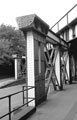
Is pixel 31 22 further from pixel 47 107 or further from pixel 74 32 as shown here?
pixel 74 32

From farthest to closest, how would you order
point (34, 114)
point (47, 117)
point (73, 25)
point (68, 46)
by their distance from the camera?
point (68, 46) → point (73, 25) → point (34, 114) → point (47, 117)

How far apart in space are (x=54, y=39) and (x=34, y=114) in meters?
5.42

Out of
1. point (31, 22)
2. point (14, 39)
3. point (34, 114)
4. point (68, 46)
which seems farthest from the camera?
point (14, 39)

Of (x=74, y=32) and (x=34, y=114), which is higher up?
(x=74, y=32)

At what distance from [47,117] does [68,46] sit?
1031cm

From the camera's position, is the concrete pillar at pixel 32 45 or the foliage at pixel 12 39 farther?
the foliage at pixel 12 39

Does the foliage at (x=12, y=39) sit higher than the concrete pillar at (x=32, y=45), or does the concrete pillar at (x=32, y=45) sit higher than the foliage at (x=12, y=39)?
the foliage at (x=12, y=39)

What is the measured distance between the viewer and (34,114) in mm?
5785

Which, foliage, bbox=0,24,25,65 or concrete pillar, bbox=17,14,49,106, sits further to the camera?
foliage, bbox=0,24,25,65

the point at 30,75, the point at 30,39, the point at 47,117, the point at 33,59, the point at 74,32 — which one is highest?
the point at 74,32

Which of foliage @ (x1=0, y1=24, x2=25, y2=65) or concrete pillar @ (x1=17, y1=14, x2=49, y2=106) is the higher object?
foliage @ (x1=0, y1=24, x2=25, y2=65)

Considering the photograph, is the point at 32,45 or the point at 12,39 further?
the point at 12,39

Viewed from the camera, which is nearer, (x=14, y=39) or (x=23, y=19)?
(x=23, y=19)

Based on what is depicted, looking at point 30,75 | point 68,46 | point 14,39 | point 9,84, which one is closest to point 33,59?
point 30,75
